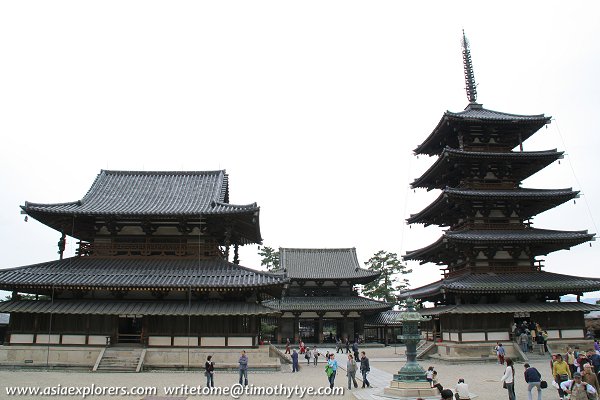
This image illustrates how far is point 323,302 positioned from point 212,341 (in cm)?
2809

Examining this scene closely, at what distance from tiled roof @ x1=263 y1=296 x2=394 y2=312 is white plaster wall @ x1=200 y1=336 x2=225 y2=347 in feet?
78.3

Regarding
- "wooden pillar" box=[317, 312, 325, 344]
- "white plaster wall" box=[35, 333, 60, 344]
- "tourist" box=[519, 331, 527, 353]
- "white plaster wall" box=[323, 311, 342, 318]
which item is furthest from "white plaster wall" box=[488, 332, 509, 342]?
"white plaster wall" box=[35, 333, 60, 344]

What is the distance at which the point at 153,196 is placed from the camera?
34750 mm

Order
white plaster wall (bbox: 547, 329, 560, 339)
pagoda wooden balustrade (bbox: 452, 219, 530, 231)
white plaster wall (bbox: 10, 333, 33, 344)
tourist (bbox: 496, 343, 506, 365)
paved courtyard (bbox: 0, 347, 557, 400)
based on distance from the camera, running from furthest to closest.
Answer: pagoda wooden balustrade (bbox: 452, 219, 530, 231)
white plaster wall (bbox: 547, 329, 560, 339)
tourist (bbox: 496, 343, 506, 365)
white plaster wall (bbox: 10, 333, 33, 344)
paved courtyard (bbox: 0, 347, 557, 400)

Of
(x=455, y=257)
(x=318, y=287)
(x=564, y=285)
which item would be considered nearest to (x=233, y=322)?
(x=455, y=257)

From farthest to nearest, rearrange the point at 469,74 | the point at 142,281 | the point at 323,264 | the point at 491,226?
the point at 323,264 < the point at 469,74 < the point at 491,226 < the point at 142,281

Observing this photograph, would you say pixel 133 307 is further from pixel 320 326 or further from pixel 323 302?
pixel 320 326

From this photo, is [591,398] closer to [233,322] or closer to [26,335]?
[233,322]

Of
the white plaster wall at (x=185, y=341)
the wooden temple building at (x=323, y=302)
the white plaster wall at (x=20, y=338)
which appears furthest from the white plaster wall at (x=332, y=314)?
the white plaster wall at (x=20, y=338)

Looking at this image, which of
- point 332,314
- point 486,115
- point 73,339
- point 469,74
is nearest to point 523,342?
point 486,115

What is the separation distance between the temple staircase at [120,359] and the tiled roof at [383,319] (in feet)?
117

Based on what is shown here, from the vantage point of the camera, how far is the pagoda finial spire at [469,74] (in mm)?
43438

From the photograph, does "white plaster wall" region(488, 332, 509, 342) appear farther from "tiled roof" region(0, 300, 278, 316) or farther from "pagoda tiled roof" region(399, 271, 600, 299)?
"tiled roof" region(0, 300, 278, 316)

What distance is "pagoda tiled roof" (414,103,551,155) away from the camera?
37175mm
